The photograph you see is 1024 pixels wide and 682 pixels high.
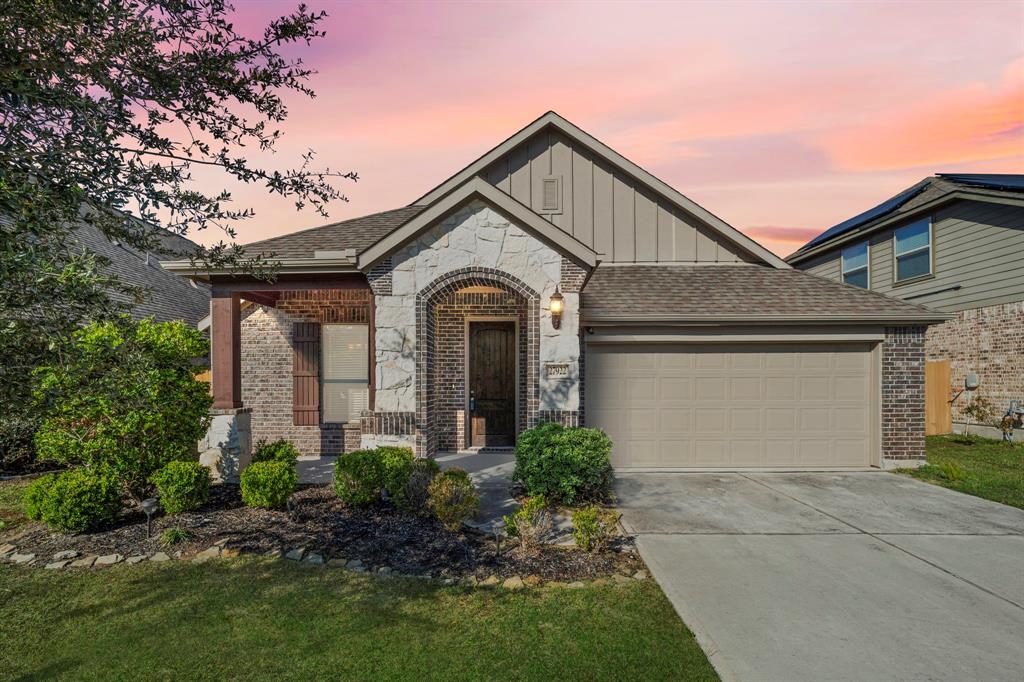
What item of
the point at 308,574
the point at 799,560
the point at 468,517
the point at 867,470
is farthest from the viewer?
the point at 867,470

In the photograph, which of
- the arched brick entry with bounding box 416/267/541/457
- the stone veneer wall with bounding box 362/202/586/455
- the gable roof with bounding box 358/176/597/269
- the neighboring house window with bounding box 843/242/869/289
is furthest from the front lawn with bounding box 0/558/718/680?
the neighboring house window with bounding box 843/242/869/289

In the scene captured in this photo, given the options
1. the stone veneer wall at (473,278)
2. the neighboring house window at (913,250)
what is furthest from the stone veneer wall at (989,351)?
the stone veneer wall at (473,278)

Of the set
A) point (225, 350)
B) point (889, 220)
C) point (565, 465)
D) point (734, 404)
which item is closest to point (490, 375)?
point (565, 465)

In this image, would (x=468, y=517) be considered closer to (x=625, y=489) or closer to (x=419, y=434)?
(x=419, y=434)

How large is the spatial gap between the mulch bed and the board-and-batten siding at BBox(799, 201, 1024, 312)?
544 inches

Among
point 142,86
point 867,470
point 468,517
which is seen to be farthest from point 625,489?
point 142,86

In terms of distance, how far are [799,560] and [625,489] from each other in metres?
3.12

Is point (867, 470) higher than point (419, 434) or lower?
lower

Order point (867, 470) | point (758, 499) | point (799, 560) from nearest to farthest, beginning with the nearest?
1. point (799, 560)
2. point (758, 499)
3. point (867, 470)

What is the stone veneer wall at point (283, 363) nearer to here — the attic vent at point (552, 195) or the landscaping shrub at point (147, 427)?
the landscaping shrub at point (147, 427)

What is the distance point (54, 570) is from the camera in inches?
204

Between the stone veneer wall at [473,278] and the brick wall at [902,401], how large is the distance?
6.19 metres

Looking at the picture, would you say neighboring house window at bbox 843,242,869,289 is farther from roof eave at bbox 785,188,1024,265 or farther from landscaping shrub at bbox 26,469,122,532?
landscaping shrub at bbox 26,469,122,532

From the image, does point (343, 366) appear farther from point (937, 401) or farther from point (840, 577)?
point (937, 401)
